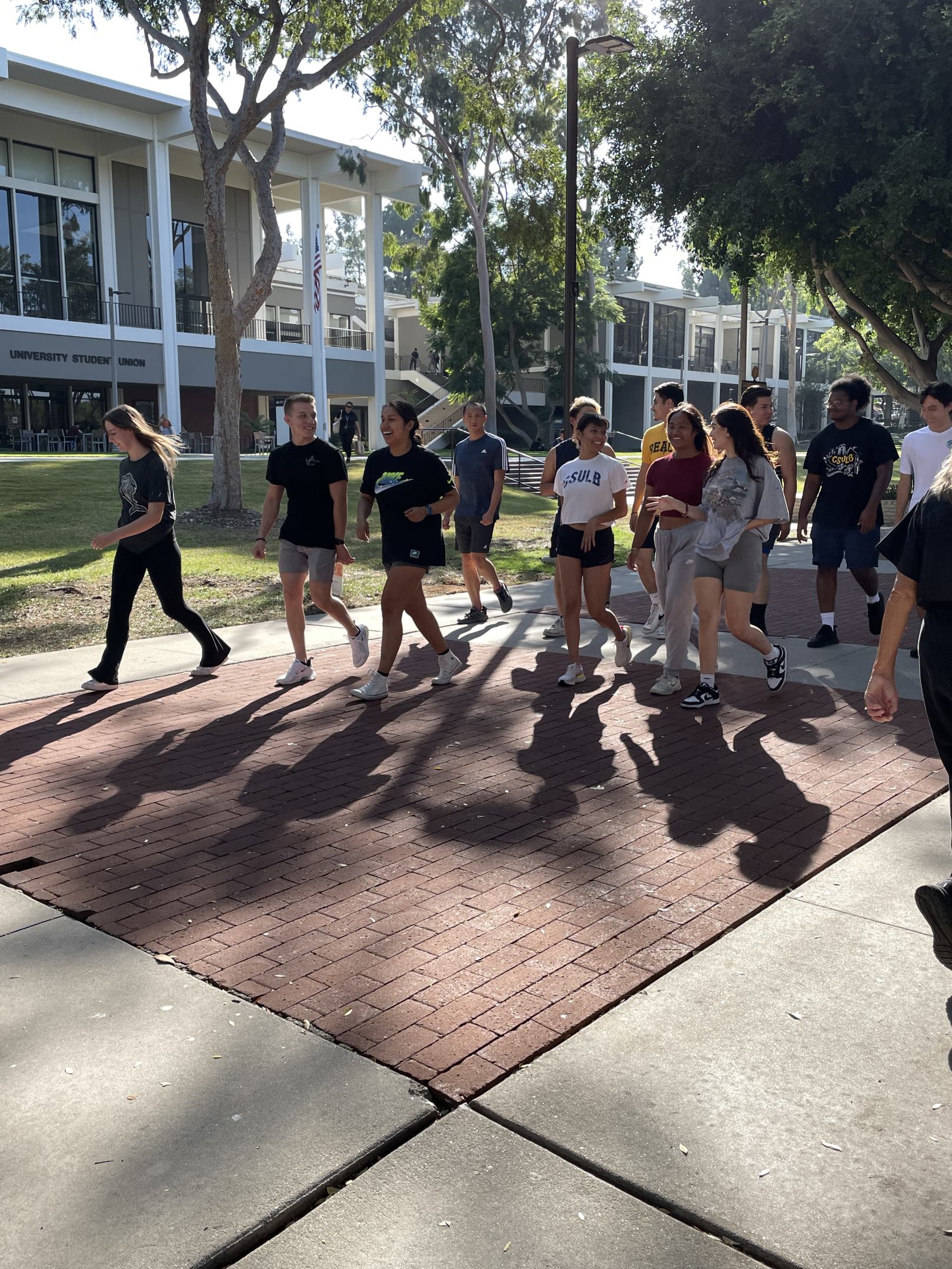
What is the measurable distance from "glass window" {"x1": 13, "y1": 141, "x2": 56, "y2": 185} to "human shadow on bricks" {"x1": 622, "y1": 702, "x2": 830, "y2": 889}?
36565mm

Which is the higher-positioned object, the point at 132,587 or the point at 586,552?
the point at 586,552

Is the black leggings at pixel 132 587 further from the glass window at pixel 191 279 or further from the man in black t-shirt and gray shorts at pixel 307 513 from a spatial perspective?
the glass window at pixel 191 279

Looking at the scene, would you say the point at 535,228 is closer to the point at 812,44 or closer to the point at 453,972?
the point at 812,44

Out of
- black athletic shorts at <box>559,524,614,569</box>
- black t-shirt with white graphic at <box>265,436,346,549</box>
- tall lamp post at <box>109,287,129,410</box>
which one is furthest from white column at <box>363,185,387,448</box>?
black athletic shorts at <box>559,524,614,569</box>

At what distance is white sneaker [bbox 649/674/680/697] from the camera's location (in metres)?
7.39

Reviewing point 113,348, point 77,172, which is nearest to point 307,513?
point 113,348

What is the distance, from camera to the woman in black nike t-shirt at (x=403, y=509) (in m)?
7.16

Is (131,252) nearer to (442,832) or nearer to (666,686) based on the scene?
(666,686)

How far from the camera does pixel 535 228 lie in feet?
95.6

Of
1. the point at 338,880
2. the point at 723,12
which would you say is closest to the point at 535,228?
the point at 723,12

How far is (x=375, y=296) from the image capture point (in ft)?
148

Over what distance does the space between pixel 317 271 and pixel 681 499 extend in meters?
34.7

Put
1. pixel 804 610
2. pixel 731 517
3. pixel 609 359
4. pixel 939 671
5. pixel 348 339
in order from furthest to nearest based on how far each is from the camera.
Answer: pixel 609 359, pixel 348 339, pixel 804 610, pixel 731 517, pixel 939 671

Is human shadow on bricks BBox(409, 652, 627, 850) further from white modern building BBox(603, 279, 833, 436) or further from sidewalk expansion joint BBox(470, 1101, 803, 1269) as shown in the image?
white modern building BBox(603, 279, 833, 436)
